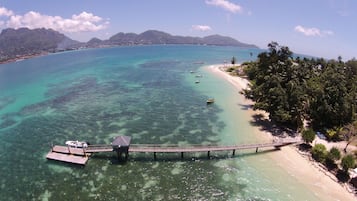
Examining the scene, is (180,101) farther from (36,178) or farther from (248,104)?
(36,178)

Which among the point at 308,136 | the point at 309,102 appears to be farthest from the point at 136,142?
the point at 309,102

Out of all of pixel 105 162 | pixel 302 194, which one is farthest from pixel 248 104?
pixel 105 162

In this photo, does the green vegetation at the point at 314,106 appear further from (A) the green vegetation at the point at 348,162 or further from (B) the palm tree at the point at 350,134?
(A) the green vegetation at the point at 348,162

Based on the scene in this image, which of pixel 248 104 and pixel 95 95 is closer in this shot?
pixel 248 104

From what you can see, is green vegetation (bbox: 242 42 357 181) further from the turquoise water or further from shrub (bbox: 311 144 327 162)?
the turquoise water

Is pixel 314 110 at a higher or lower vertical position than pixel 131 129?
higher

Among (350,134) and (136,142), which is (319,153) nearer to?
(350,134)
